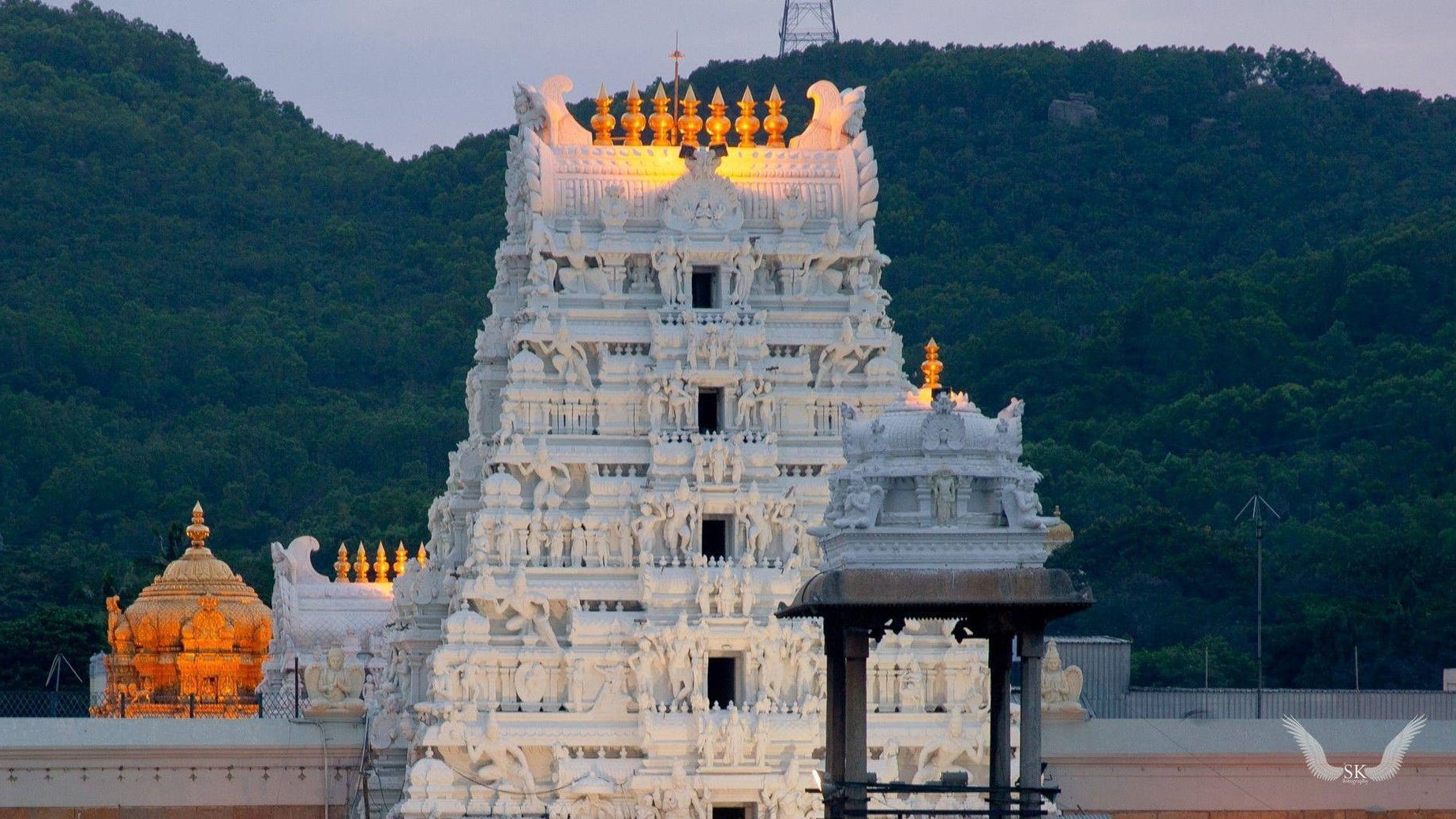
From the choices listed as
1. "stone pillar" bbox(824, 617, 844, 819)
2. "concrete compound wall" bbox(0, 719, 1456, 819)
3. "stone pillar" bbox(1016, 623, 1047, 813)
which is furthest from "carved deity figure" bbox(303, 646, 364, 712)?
"stone pillar" bbox(1016, 623, 1047, 813)

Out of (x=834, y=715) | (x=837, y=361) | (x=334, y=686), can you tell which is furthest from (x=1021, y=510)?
(x=334, y=686)

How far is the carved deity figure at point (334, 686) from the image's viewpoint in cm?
6238

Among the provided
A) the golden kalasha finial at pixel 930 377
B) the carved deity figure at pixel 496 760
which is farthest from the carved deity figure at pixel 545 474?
the golden kalasha finial at pixel 930 377

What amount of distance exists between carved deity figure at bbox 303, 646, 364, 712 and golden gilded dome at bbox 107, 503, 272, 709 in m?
13.7

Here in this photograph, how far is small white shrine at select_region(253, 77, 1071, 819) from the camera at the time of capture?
5588 cm

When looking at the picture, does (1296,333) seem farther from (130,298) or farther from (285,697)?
(285,697)

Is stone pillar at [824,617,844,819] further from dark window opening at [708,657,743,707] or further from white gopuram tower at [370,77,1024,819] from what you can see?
dark window opening at [708,657,743,707]

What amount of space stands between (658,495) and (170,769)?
30.7ft

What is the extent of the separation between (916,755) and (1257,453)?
2015 inches

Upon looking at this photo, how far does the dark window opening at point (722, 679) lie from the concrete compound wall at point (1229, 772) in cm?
635

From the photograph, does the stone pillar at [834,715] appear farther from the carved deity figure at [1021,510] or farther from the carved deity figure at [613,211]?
the carved deity figure at [613,211]

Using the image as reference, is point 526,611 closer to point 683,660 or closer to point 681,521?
point 683,660

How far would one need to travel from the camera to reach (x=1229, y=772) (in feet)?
202

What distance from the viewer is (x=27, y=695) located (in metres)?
84.0
